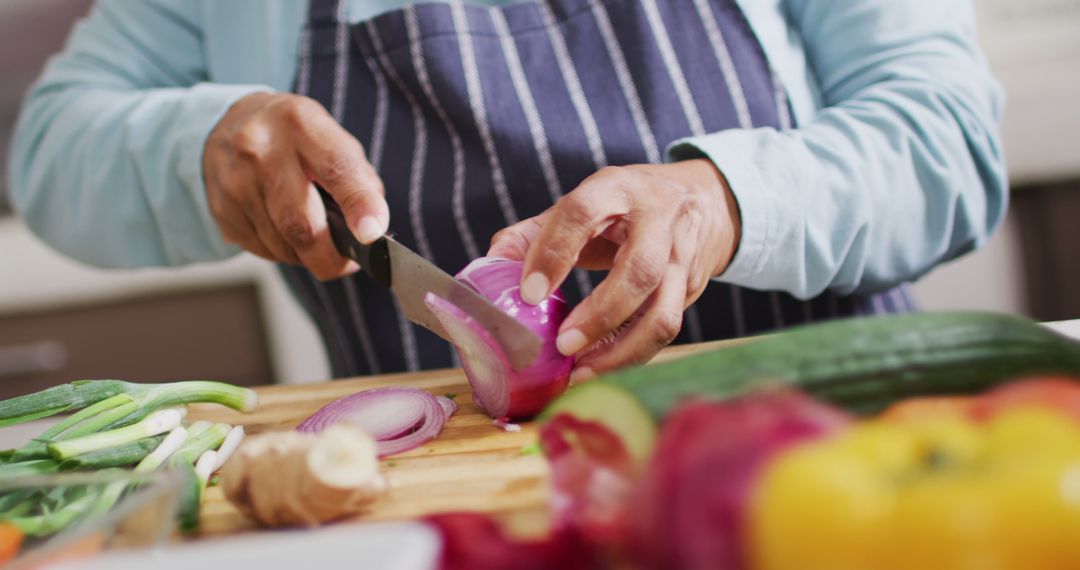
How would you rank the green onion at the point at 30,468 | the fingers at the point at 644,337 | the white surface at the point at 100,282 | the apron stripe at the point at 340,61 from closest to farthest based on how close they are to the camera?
1. the green onion at the point at 30,468
2. the fingers at the point at 644,337
3. the apron stripe at the point at 340,61
4. the white surface at the point at 100,282

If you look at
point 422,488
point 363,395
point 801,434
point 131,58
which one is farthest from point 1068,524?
point 131,58

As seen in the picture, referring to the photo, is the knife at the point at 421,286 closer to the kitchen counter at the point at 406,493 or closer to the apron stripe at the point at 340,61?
the kitchen counter at the point at 406,493

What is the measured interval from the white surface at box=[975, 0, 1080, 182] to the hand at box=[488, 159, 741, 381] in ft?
5.08

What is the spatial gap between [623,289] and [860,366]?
12.8 inches

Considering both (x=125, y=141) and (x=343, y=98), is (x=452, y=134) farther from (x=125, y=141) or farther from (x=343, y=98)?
(x=125, y=141)

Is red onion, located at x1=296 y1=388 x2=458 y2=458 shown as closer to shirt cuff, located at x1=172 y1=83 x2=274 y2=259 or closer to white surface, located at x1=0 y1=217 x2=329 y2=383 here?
shirt cuff, located at x1=172 y1=83 x2=274 y2=259

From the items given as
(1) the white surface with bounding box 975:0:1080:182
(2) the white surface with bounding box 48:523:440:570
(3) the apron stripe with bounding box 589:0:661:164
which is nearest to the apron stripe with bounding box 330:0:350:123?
(3) the apron stripe with bounding box 589:0:661:164

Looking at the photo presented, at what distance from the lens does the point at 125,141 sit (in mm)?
1280

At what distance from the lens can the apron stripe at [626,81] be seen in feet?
3.97

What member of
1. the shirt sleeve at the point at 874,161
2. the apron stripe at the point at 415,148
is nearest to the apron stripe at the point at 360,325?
the apron stripe at the point at 415,148

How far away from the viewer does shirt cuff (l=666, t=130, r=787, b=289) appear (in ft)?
3.22

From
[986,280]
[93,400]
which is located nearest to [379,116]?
[93,400]

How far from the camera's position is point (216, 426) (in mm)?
883

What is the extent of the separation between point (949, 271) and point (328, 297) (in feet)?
5.25
